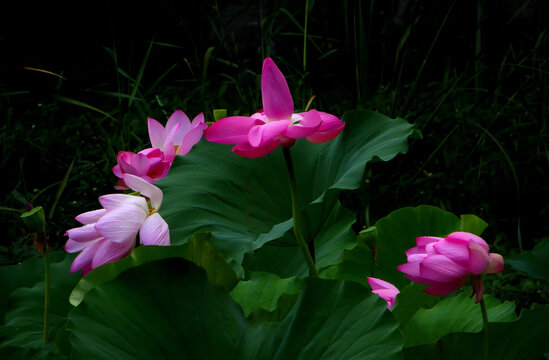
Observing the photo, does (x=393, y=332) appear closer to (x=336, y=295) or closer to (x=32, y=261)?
(x=336, y=295)

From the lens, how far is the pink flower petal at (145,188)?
628 millimetres

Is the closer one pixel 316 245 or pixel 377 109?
pixel 316 245

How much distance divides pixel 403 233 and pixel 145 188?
0.31 m

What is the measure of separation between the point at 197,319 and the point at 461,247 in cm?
22

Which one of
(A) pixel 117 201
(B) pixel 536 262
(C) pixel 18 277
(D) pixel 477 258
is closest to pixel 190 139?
(A) pixel 117 201

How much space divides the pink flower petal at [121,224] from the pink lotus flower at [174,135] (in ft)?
0.52

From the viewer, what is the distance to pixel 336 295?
0.50 m

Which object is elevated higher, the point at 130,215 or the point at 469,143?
the point at 130,215

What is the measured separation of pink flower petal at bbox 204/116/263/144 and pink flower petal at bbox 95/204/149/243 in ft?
0.36

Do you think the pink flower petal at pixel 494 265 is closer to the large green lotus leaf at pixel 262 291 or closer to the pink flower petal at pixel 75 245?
the large green lotus leaf at pixel 262 291

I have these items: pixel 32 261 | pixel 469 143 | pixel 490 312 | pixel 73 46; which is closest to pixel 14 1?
pixel 73 46

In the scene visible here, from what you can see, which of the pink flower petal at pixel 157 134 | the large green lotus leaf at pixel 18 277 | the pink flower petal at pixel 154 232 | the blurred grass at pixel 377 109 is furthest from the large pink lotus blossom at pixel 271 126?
the blurred grass at pixel 377 109

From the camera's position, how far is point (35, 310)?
67cm

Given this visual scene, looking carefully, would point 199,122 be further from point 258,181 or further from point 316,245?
point 316,245
